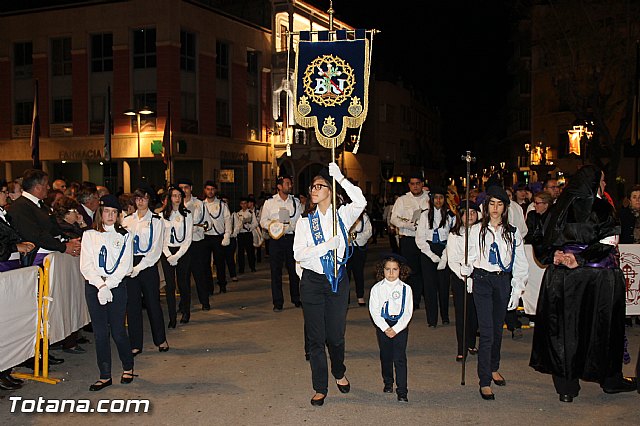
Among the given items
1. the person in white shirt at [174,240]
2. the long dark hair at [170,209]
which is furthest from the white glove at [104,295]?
the long dark hair at [170,209]

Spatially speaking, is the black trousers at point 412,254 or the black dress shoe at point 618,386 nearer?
the black dress shoe at point 618,386

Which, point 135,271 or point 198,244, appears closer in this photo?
point 135,271

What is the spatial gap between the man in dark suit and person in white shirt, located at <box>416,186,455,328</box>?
16.0 ft

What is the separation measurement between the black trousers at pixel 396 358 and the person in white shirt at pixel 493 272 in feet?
2.47

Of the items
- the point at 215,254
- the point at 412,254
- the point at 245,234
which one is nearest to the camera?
the point at 412,254

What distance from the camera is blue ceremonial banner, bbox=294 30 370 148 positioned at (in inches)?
302

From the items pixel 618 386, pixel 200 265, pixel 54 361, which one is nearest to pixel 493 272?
pixel 618 386

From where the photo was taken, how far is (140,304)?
8.21 meters

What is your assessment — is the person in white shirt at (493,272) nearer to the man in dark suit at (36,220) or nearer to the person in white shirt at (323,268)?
the person in white shirt at (323,268)

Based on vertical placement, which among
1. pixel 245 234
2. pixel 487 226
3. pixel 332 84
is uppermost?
pixel 332 84

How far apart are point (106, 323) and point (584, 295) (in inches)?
189

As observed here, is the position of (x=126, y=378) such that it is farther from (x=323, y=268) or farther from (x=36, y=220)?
(x=323, y=268)

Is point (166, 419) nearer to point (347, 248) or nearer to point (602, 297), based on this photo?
point (347, 248)

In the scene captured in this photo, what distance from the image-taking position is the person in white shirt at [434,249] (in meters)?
9.91
